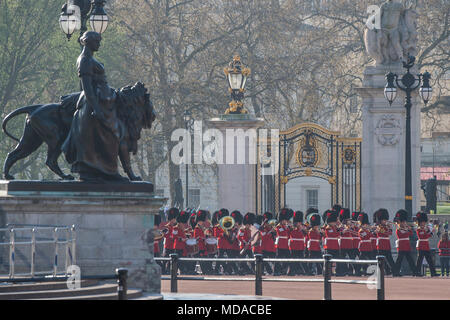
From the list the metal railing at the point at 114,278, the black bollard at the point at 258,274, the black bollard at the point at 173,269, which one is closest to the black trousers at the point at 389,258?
the black bollard at the point at 258,274

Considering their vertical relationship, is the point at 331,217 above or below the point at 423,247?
above

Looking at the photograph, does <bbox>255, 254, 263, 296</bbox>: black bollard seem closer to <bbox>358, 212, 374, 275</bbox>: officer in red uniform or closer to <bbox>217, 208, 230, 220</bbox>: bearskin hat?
<bbox>358, 212, 374, 275</bbox>: officer in red uniform

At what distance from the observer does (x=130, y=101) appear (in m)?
15.5

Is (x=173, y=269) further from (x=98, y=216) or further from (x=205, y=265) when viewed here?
(x=205, y=265)

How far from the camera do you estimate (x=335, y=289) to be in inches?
738

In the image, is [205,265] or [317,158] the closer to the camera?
[205,265]

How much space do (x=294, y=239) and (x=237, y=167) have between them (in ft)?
11.3

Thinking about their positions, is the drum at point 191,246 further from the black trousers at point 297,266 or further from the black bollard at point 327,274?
the black bollard at point 327,274

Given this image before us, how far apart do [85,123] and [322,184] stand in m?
30.5

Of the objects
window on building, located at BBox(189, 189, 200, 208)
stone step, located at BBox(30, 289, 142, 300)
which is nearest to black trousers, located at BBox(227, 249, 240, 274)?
stone step, located at BBox(30, 289, 142, 300)

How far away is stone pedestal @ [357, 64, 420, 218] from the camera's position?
25.6 metres

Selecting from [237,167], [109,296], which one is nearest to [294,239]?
[237,167]
